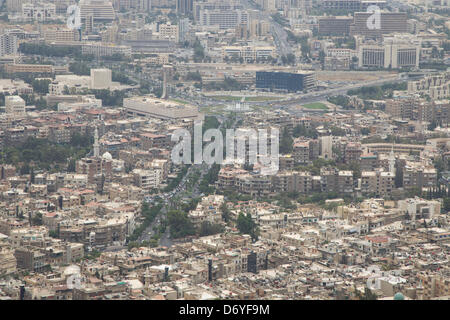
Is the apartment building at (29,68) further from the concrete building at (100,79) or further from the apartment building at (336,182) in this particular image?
the apartment building at (336,182)

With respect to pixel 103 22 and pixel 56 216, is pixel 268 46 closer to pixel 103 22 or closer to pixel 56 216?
pixel 103 22

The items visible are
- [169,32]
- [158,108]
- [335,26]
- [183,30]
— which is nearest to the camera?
[158,108]

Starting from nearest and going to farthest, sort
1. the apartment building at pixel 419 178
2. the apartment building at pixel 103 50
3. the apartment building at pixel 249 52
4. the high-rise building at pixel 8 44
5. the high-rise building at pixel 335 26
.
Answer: the apartment building at pixel 419 178 → the high-rise building at pixel 8 44 → the apartment building at pixel 103 50 → the apartment building at pixel 249 52 → the high-rise building at pixel 335 26

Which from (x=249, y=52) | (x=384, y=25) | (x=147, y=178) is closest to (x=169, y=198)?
(x=147, y=178)

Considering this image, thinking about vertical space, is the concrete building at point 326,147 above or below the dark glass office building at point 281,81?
below

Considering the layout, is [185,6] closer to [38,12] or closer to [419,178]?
[38,12]

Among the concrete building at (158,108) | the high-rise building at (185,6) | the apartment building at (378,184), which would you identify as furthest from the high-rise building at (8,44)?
Result: the apartment building at (378,184)

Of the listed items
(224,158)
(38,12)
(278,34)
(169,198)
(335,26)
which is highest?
(38,12)
